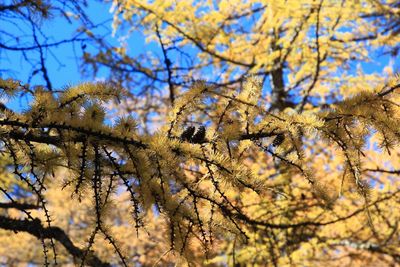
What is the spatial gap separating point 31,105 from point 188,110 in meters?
0.57

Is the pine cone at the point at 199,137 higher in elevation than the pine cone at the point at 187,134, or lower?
lower

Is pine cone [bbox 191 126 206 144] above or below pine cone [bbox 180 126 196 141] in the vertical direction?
below

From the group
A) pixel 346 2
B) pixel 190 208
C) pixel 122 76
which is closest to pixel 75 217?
pixel 122 76

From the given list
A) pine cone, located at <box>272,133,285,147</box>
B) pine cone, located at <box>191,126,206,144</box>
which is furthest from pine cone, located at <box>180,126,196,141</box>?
pine cone, located at <box>272,133,285,147</box>

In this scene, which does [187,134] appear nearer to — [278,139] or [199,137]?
[199,137]

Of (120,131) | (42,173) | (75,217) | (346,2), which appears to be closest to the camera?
(120,131)

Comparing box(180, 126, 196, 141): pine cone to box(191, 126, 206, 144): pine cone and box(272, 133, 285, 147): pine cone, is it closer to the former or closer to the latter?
box(191, 126, 206, 144): pine cone

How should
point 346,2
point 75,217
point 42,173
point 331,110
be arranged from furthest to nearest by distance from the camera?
1. point 75,217
2. point 346,2
3. point 331,110
4. point 42,173

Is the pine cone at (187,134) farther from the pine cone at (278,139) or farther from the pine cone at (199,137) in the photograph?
the pine cone at (278,139)

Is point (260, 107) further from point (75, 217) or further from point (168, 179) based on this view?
point (75, 217)

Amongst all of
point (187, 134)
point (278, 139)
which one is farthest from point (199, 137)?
point (278, 139)

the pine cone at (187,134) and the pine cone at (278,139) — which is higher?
the pine cone at (187,134)

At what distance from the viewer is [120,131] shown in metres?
1.43

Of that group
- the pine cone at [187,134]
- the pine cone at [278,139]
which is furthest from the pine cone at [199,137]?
the pine cone at [278,139]
